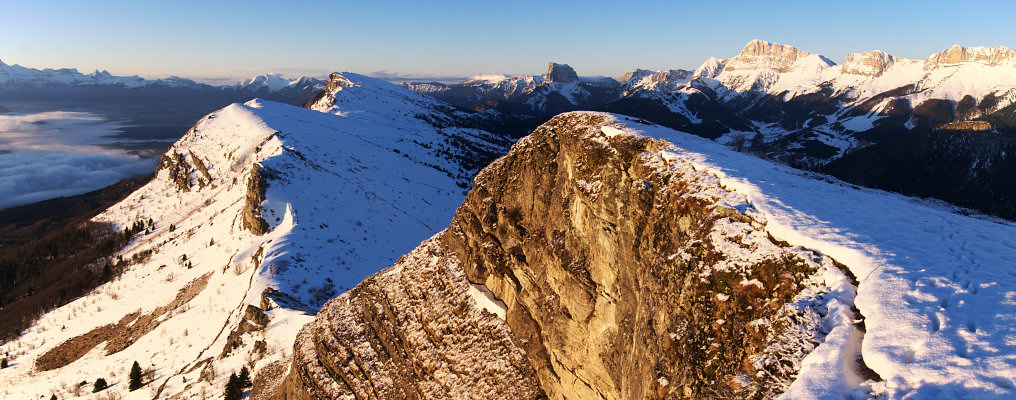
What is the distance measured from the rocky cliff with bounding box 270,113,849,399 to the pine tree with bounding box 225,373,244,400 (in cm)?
385

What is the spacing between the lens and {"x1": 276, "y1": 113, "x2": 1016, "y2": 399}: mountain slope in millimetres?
8344

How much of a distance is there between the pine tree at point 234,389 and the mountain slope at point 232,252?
73.2 inches

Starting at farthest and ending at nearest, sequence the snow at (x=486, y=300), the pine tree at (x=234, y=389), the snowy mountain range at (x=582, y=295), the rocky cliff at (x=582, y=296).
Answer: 1. the pine tree at (x=234, y=389)
2. the snow at (x=486, y=300)
3. the rocky cliff at (x=582, y=296)
4. the snowy mountain range at (x=582, y=295)

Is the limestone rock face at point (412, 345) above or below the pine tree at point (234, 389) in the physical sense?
above

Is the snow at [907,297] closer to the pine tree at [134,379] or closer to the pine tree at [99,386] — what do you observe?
the pine tree at [134,379]

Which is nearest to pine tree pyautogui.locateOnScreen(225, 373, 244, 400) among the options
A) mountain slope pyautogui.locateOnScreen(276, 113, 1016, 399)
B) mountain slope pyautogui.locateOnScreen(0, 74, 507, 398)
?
mountain slope pyautogui.locateOnScreen(0, 74, 507, 398)

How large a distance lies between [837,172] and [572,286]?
157650mm

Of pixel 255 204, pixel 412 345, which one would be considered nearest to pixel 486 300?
pixel 412 345

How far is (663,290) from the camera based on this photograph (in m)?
13.3

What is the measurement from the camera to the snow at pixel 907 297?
7.20m

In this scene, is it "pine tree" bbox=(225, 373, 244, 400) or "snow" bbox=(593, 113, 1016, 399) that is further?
"pine tree" bbox=(225, 373, 244, 400)

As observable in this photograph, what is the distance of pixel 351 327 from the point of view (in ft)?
90.8

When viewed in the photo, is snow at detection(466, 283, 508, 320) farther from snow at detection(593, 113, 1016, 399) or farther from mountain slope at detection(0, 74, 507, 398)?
mountain slope at detection(0, 74, 507, 398)

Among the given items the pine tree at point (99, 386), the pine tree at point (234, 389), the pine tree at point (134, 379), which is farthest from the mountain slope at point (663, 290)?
the pine tree at point (99, 386)
